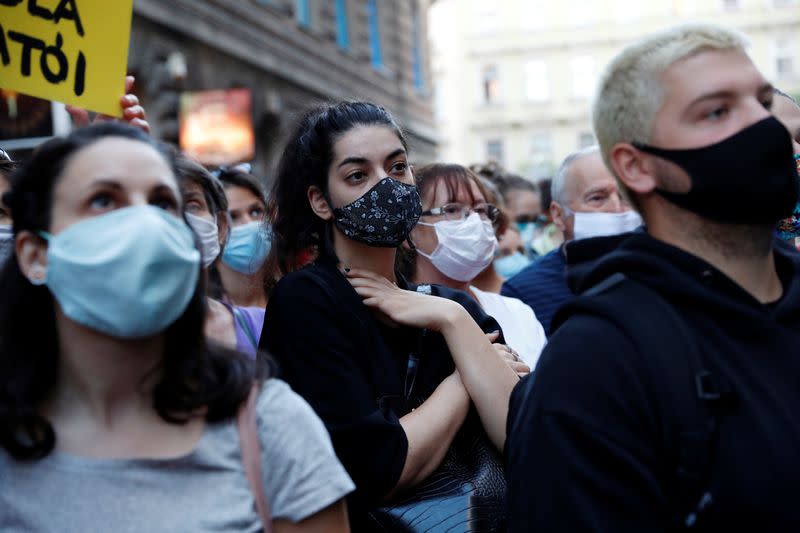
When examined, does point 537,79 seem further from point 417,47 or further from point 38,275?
point 38,275

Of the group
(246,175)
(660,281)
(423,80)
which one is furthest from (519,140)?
(660,281)

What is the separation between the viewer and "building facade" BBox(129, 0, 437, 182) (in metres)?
14.4

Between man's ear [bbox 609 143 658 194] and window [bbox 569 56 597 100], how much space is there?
5027 cm

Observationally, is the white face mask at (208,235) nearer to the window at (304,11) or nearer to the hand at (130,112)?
the hand at (130,112)

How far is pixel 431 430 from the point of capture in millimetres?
2863

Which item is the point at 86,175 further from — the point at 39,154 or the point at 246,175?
the point at 246,175

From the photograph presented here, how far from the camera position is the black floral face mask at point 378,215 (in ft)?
10.8

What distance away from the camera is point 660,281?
86.3 inches

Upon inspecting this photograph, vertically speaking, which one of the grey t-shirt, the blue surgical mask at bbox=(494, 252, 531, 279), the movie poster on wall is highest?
the movie poster on wall

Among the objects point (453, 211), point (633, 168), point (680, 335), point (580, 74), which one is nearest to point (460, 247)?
point (453, 211)

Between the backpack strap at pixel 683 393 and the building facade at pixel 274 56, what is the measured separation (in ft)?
20.4

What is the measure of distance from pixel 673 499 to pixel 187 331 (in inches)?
46.9

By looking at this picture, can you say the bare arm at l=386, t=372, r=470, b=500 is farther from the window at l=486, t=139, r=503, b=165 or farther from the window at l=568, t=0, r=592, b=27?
the window at l=568, t=0, r=592, b=27

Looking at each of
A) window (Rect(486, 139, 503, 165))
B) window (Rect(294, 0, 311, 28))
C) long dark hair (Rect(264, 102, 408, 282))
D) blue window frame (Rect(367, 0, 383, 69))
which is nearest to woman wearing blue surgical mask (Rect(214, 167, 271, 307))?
long dark hair (Rect(264, 102, 408, 282))
